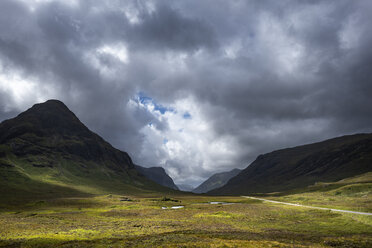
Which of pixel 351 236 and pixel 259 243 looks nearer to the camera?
pixel 259 243

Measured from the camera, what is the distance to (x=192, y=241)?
33.4 metres

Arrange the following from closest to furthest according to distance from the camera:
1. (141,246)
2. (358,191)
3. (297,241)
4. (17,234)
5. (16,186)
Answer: (141,246) < (297,241) < (17,234) < (358,191) < (16,186)

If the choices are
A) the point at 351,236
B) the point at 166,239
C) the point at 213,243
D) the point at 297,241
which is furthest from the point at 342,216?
the point at 166,239

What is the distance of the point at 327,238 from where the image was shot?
35219 mm

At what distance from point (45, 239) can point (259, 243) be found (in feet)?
108

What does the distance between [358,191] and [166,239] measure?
13878cm

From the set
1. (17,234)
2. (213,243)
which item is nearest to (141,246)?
(213,243)

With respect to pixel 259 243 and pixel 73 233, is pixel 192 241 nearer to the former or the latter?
pixel 259 243

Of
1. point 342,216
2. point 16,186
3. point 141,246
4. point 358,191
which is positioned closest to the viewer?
point 141,246

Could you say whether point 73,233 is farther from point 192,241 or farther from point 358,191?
point 358,191

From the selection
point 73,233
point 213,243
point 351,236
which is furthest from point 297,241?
point 73,233

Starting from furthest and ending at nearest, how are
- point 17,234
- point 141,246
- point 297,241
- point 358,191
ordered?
point 358,191, point 17,234, point 297,241, point 141,246

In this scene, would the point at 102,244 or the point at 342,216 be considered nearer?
the point at 102,244

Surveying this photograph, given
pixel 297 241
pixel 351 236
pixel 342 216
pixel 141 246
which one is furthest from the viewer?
pixel 342 216
